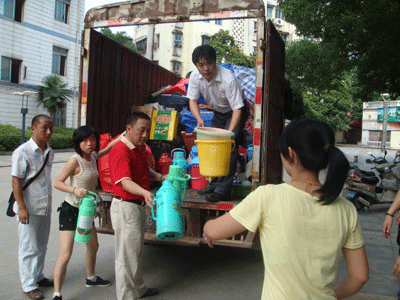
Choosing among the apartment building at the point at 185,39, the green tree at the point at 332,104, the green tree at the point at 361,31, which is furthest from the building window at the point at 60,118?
the green tree at the point at 332,104

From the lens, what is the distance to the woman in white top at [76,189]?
11.1 ft

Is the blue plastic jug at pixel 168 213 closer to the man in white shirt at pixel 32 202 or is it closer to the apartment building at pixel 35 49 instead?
the man in white shirt at pixel 32 202

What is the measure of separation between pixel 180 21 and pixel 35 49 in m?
21.7

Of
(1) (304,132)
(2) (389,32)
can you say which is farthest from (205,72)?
(2) (389,32)

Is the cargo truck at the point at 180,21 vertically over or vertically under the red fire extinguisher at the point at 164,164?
over

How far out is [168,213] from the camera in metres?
3.00

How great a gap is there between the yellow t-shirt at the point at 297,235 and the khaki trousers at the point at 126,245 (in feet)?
6.28

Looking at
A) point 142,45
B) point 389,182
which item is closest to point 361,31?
point 389,182

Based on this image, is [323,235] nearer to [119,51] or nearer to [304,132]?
[304,132]

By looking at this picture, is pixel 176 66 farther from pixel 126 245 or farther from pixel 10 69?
pixel 126 245

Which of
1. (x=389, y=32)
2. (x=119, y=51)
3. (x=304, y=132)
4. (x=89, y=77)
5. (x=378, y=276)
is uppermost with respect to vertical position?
(x=389, y=32)

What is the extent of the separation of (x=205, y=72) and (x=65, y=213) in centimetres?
203

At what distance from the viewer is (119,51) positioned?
5.57 m

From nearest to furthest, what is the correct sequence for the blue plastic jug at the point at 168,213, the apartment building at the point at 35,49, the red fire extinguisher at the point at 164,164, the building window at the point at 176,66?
1. the blue plastic jug at the point at 168,213
2. the red fire extinguisher at the point at 164,164
3. the apartment building at the point at 35,49
4. the building window at the point at 176,66
